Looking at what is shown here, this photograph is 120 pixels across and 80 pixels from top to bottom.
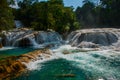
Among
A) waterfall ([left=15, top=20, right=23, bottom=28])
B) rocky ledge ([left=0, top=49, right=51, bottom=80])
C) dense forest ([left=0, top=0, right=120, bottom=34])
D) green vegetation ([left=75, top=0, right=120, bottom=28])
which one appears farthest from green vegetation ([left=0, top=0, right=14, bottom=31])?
green vegetation ([left=75, top=0, right=120, bottom=28])

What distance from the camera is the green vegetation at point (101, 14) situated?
54.3m

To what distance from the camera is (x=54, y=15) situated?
3988cm

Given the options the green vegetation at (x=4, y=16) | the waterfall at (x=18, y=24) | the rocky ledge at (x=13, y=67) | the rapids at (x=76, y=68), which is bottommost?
the rapids at (x=76, y=68)

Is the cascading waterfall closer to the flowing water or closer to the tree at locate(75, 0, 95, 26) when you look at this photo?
the flowing water

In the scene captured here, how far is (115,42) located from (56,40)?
10177 millimetres

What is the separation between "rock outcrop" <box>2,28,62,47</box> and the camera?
3173 cm

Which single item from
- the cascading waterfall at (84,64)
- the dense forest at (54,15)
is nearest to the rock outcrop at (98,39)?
the cascading waterfall at (84,64)

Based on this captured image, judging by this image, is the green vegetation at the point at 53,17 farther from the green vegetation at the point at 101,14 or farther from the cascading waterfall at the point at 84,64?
the green vegetation at the point at 101,14

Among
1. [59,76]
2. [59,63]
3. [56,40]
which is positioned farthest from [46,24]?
[59,76]

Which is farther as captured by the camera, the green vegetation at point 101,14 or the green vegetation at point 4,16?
the green vegetation at point 101,14

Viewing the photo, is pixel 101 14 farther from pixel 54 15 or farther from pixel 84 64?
pixel 84 64

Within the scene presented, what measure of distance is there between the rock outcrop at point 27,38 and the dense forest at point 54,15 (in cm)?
401

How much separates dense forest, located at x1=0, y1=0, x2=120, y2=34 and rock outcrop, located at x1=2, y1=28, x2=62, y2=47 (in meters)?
4.01

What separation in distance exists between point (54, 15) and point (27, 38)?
1006 cm
